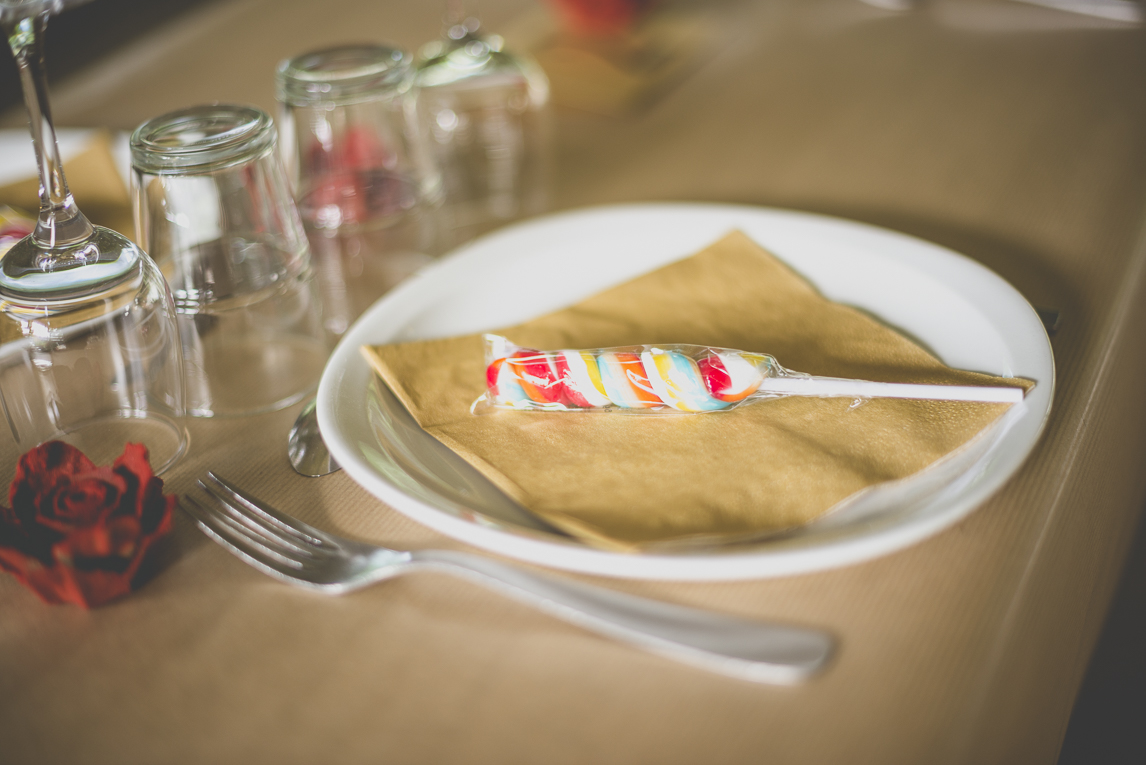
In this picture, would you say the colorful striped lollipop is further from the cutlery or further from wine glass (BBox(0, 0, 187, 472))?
wine glass (BBox(0, 0, 187, 472))

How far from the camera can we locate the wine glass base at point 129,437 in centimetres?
62

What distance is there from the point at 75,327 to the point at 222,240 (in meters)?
0.16

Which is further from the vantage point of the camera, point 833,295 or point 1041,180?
point 1041,180

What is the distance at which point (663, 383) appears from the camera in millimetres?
590

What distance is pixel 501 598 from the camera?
19.4 inches

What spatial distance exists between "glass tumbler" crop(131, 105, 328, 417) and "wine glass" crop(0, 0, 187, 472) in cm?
5

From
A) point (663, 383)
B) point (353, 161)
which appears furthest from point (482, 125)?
point (663, 383)

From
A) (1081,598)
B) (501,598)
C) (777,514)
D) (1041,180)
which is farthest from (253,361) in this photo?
(1041,180)

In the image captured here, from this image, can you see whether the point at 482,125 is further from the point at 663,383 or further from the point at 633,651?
the point at 633,651

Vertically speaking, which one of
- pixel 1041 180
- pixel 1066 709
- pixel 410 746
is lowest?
pixel 1066 709

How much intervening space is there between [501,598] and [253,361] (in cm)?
37

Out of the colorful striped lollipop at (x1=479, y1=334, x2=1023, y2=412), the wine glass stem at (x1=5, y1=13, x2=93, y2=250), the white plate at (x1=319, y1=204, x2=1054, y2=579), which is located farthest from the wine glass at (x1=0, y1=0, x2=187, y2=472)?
the colorful striped lollipop at (x1=479, y1=334, x2=1023, y2=412)

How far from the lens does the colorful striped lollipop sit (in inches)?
22.8

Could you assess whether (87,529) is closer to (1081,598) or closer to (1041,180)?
(1081,598)
